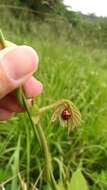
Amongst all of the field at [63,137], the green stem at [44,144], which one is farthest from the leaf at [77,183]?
the field at [63,137]

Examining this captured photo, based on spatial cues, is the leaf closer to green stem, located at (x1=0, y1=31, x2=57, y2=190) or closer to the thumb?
green stem, located at (x1=0, y1=31, x2=57, y2=190)

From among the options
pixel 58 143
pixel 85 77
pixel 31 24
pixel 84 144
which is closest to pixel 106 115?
pixel 84 144

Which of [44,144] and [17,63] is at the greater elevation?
[17,63]

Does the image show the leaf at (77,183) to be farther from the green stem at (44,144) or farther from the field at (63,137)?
the field at (63,137)

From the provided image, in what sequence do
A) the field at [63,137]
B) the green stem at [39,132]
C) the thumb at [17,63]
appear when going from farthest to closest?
the field at [63,137], the thumb at [17,63], the green stem at [39,132]

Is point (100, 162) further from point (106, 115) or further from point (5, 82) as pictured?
point (5, 82)

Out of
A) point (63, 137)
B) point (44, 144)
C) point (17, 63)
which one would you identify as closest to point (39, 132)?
point (44, 144)

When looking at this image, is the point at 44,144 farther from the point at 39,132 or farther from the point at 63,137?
the point at 63,137

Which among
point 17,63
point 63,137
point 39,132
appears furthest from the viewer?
point 63,137

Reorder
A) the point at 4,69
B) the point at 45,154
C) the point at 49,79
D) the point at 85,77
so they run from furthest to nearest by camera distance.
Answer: the point at 85,77 < the point at 49,79 < the point at 4,69 < the point at 45,154
